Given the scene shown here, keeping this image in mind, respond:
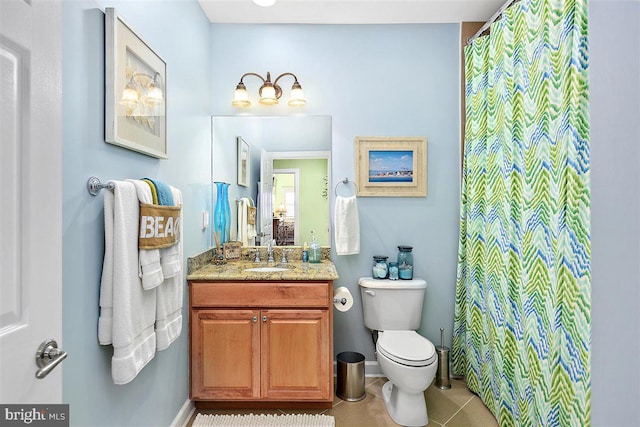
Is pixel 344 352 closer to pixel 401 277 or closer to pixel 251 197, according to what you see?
pixel 401 277

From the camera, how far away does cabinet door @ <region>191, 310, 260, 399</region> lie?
229 cm

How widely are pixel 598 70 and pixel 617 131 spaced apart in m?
0.13

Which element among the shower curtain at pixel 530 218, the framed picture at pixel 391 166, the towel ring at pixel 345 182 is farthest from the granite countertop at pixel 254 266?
the shower curtain at pixel 530 218

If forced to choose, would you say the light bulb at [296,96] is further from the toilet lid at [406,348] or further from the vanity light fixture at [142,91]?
the toilet lid at [406,348]

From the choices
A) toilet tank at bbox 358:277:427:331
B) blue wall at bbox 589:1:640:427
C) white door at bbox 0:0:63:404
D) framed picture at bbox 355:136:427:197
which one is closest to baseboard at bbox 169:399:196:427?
toilet tank at bbox 358:277:427:331

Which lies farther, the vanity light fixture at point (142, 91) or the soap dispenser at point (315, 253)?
the soap dispenser at point (315, 253)

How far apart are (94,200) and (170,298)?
0.59 meters

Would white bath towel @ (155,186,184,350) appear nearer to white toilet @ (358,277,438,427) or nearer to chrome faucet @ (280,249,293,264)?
chrome faucet @ (280,249,293,264)

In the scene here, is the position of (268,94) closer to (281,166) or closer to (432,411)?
(281,166)

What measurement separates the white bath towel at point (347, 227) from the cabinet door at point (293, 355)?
628mm

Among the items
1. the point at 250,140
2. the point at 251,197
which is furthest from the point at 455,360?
the point at 250,140

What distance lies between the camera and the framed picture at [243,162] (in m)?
2.83

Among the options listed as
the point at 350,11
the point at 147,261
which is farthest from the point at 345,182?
the point at 147,261

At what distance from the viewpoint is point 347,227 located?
2.77 metres
